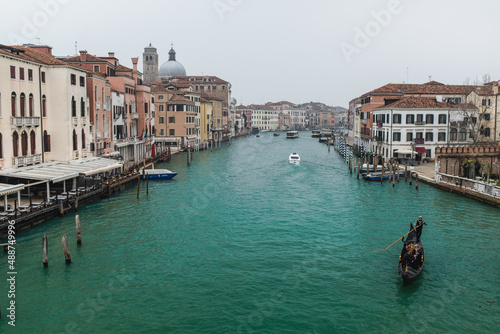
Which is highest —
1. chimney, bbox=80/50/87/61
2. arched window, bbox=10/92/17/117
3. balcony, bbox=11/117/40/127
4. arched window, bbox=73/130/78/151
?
chimney, bbox=80/50/87/61

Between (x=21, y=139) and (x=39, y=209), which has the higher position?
(x=21, y=139)

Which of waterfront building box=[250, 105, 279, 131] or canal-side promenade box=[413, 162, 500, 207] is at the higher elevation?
waterfront building box=[250, 105, 279, 131]

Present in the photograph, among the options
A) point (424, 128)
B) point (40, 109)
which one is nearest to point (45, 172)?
point (40, 109)

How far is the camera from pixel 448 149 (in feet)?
112

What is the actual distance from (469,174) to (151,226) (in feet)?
78.1

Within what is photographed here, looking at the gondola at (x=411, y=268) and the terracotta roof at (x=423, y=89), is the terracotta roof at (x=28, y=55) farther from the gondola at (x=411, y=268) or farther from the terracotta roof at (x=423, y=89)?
the terracotta roof at (x=423, y=89)

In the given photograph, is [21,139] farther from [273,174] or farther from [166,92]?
[166,92]

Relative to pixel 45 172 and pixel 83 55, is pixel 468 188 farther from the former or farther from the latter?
pixel 83 55

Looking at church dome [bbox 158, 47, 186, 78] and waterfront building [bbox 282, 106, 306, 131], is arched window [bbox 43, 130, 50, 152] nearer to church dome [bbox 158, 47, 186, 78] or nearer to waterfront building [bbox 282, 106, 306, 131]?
church dome [bbox 158, 47, 186, 78]

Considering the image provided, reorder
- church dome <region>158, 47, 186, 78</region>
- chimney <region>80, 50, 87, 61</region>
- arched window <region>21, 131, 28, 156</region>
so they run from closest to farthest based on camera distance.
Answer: arched window <region>21, 131, 28, 156</region>
chimney <region>80, 50, 87, 61</region>
church dome <region>158, 47, 186, 78</region>

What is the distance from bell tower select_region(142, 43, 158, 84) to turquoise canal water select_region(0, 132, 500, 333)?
95519 millimetres

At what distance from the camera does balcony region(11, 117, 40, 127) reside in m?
24.8

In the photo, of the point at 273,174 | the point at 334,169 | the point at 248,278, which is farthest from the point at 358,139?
the point at 248,278

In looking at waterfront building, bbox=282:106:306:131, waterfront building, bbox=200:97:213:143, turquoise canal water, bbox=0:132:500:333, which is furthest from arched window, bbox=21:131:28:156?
waterfront building, bbox=282:106:306:131
